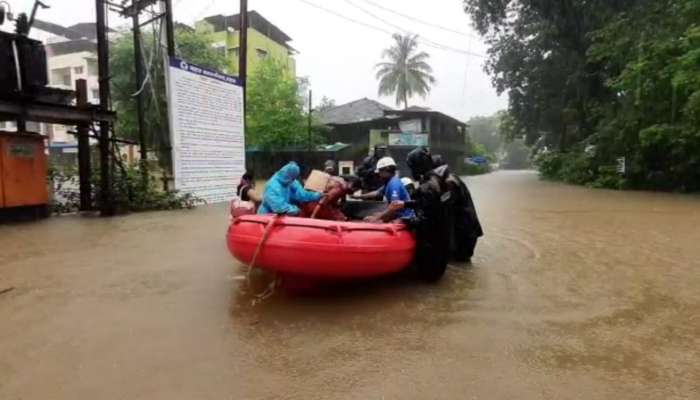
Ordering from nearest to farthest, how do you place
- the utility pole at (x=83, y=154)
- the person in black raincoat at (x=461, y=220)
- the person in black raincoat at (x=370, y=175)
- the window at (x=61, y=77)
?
1. the person in black raincoat at (x=461, y=220)
2. the person in black raincoat at (x=370, y=175)
3. the utility pole at (x=83, y=154)
4. the window at (x=61, y=77)

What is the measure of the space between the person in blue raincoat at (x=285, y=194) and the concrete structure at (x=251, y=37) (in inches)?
961

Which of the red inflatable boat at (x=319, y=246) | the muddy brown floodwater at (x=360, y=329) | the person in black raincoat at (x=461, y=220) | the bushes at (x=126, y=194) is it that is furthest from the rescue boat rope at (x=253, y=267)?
the bushes at (x=126, y=194)

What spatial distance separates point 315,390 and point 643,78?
15.2 m

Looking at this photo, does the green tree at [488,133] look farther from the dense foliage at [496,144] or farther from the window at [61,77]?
the window at [61,77]

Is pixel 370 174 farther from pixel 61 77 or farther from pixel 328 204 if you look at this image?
pixel 61 77

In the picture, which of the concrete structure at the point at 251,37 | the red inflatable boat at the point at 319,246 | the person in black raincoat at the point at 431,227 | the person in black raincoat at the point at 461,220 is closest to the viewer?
the red inflatable boat at the point at 319,246

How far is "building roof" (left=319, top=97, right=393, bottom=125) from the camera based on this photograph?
104ft

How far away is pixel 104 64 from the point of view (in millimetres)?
10578

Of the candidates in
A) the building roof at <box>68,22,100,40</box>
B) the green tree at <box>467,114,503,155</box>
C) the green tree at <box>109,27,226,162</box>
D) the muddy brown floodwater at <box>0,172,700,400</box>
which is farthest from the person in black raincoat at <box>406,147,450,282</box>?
the green tree at <box>467,114,503,155</box>

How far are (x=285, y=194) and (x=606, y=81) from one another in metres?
17.5

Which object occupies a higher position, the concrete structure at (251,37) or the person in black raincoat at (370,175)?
the concrete structure at (251,37)

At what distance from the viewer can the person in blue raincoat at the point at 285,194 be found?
15.9 feet

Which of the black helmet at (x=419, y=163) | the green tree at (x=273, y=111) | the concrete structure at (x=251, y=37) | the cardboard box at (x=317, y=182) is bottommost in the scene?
the cardboard box at (x=317, y=182)

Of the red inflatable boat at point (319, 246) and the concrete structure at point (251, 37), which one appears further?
the concrete structure at point (251, 37)
